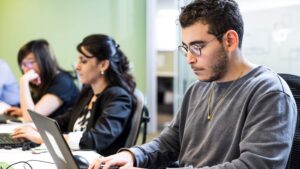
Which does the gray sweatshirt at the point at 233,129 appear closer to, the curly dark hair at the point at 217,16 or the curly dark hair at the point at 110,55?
the curly dark hair at the point at 217,16

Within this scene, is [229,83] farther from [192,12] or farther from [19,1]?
[19,1]

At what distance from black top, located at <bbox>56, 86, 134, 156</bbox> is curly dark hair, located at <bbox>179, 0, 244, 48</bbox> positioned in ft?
2.56

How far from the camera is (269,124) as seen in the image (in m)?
1.03

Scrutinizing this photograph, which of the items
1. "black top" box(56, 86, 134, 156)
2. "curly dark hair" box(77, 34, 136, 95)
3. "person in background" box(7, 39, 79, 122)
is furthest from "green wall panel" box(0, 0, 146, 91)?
"black top" box(56, 86, 134, 156)

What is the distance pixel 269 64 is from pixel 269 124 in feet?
3.95

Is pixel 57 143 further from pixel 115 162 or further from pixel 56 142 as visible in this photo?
pixel 115 162

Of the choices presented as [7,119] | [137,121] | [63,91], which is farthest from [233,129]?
[7,119]

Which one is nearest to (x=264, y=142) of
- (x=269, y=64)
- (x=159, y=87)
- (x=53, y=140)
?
(x=53, y=140)

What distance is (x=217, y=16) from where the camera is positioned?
1169 mm

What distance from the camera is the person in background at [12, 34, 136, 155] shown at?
178 cm

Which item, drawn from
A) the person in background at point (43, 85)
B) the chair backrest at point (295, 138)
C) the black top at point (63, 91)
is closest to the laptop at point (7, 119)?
the person in background at point (43, 85)

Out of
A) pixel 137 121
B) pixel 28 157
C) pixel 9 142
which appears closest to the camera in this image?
pixel 28 157

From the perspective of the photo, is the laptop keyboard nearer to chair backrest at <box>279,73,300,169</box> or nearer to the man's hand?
the man's hand

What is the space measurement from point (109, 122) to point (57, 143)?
2.25ft
